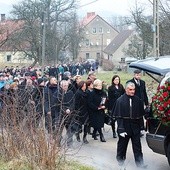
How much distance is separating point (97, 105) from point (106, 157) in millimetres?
2104

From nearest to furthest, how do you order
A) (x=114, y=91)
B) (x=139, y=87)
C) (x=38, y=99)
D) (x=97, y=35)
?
1. (x=38, y=99)
2. (x=139, y=87)
3. (x=114, y=91)
4. (x=97, y=35)

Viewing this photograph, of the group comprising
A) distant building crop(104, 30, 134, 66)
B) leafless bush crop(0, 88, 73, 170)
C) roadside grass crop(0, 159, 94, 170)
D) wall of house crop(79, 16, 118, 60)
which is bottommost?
roadside grass crop(0, 159, 94, 170)

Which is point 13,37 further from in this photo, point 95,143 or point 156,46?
point 95,143

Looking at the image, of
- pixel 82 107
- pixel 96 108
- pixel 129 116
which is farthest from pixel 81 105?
pixel 129 116

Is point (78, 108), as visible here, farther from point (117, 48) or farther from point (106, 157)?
point (117, 48)

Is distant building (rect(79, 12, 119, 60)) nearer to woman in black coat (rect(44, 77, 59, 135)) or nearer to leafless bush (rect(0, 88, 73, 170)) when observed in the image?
woman in black coat (rect(44, 77, 59, 135))

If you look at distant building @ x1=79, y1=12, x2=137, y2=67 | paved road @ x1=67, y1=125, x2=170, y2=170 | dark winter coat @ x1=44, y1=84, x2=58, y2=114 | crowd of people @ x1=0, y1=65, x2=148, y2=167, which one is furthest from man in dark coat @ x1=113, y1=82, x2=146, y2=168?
distant building @ x1=79, y1=12, x2=137, y2=67

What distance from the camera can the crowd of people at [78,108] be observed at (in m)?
8.06

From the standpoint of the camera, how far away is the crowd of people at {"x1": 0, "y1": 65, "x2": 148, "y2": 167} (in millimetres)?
8062

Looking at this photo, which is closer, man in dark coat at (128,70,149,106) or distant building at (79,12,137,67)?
man in dark coat at (128,70,149,106)

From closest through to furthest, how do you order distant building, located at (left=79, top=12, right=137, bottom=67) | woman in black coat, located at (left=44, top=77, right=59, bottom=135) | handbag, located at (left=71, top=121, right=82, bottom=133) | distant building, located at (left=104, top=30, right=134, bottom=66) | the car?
the car, woman in black coat, located at (left=44, top=77, right=59, bottom=135), handbag, located at (left=71, top=121, right=82, bottom=133), distant building, located at (left=104, top=30, right=134, bottom=66), distant building, located at (left=79, top=12, right=137, bottom=67)

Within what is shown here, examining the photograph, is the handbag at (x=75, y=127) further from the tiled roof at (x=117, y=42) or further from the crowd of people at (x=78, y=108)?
the tiled roof at (x=117, y=42)

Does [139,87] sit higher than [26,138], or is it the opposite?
[139,87]

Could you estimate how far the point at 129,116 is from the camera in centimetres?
842
